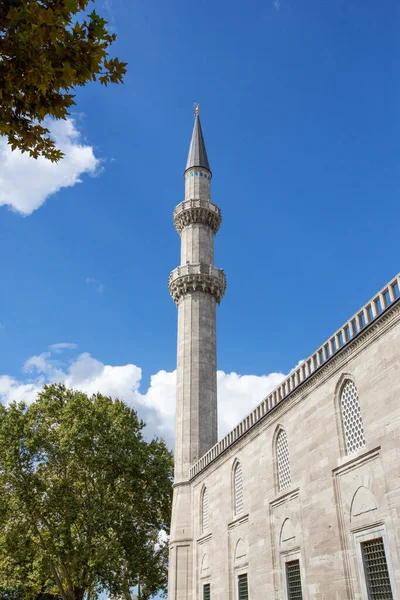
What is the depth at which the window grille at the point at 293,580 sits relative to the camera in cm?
1510

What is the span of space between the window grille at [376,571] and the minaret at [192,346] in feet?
47.1

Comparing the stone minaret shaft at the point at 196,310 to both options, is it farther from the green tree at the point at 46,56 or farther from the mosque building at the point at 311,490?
the green tree at the point at 46,56

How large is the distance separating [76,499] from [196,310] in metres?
12.3

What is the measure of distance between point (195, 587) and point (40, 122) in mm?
23914

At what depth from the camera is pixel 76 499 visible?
1058 inches

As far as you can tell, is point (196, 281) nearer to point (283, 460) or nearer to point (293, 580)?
point (283, 460)

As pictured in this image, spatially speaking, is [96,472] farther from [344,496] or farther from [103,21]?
[103,21]

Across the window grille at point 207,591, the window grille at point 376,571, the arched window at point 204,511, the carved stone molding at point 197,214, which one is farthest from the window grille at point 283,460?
the carved stone molding at point 197,214

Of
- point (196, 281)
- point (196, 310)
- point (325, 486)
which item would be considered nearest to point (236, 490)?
point (325, 486)

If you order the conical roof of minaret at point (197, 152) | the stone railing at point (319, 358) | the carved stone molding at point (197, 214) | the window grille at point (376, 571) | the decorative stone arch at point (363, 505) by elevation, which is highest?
the conical roof of minaret at point (197, 152)

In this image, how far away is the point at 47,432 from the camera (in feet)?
92.1

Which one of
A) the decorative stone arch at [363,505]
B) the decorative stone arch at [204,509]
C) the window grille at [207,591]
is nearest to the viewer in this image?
the decorative stone arch at [363,505]

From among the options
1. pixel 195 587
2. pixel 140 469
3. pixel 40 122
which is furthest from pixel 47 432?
pixel 40 122

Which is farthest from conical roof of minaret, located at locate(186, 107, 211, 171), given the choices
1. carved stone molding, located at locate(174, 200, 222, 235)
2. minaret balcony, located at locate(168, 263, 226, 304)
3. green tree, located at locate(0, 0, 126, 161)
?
green tree, located at locate(0, 0, 126, 161)
